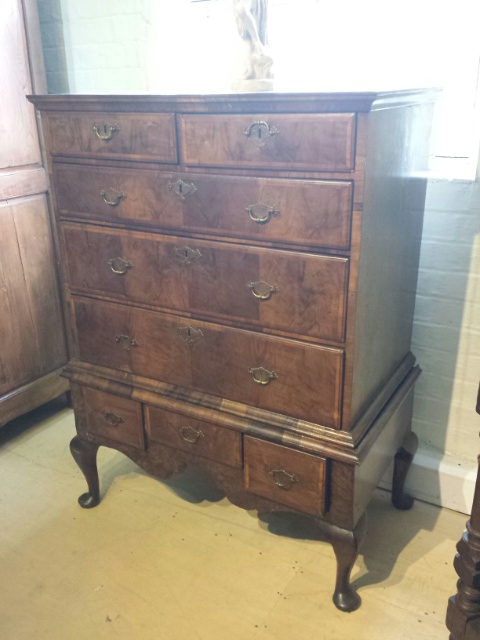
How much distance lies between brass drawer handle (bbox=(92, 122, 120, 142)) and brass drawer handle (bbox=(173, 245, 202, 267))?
335 mm

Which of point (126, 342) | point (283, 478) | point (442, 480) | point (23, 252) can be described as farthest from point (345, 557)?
point (23, 252)

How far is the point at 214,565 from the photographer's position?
1.80 m

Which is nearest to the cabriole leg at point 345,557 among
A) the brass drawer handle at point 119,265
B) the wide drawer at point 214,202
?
the wide drawer at point 214,202

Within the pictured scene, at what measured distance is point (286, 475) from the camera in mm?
1562

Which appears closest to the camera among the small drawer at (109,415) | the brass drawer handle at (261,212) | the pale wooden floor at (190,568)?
the brass drawer handle at (261,212)

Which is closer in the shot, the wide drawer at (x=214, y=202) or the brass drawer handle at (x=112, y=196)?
the wide drawer at (x=214, y=202)

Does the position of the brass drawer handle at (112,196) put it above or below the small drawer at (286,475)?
above

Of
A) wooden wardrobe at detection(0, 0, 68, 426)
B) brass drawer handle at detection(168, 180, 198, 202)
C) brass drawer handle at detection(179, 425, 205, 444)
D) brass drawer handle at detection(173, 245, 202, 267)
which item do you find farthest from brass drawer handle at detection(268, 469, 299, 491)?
wooden wardrobe at detection(0, 0, 68, 426)

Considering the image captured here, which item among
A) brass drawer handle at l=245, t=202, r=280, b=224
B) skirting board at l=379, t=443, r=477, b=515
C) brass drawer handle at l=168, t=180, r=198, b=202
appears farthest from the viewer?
skirting board at l=379, t=443, r=477, b=515

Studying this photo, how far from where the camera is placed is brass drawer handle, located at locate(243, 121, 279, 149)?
132 centimetres

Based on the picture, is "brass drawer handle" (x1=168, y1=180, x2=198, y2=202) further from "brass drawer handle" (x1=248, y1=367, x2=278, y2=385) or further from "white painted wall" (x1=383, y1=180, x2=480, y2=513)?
"white painted wall" (x1=383, y1=180, x2=480, y2=513)

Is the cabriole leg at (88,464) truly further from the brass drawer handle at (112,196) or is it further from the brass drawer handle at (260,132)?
the brass drawer handle at (260,132)

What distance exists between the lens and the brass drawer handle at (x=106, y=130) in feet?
5.09

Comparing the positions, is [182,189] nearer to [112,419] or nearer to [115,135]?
[115,135]
